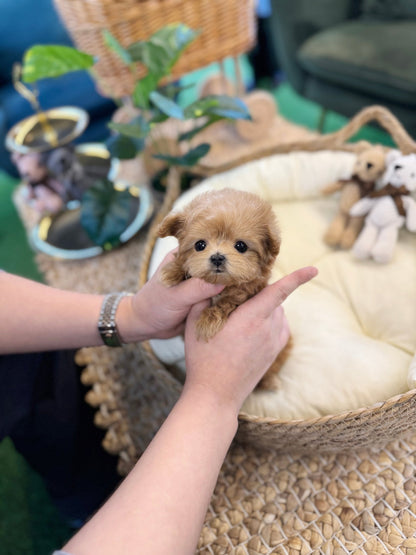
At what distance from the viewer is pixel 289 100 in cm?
250

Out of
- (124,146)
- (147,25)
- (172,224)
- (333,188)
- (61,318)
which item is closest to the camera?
(172,224)

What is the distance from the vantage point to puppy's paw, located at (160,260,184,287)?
713 millimetres

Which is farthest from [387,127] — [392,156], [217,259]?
[217,259]

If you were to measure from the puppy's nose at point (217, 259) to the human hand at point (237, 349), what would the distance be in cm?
12

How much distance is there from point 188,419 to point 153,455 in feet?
0.24

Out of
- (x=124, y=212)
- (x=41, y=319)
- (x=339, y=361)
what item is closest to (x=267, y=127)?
(x=124, y=212)

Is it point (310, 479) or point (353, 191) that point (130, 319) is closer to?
point (310, 479)

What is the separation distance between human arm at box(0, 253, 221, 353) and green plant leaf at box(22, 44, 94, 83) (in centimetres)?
73

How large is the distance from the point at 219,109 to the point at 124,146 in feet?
1.07

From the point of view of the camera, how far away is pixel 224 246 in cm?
63

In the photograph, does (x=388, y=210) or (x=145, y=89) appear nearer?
(x=388, y=210)

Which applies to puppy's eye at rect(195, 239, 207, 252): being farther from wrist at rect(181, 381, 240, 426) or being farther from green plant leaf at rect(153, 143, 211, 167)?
green plant leaf at rect(153, 143, 211, 167)

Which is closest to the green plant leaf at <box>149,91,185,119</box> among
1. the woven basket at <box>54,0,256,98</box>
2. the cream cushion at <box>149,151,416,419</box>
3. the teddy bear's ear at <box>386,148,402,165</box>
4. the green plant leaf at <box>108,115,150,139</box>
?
the green plant leaf at <box>108,115,150,139</box>

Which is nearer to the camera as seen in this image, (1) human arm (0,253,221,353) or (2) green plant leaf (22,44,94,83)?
(1) human arm (0,253,221,353)
